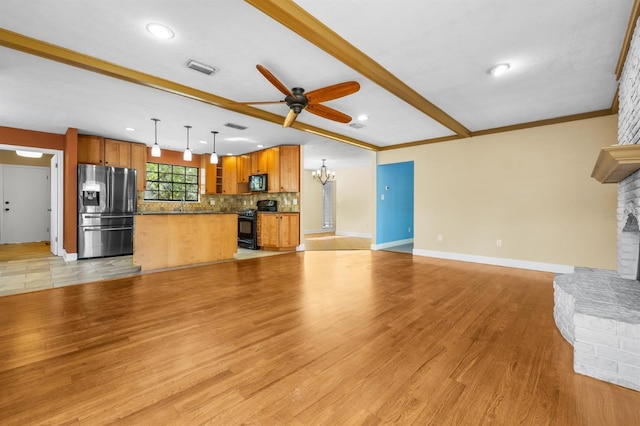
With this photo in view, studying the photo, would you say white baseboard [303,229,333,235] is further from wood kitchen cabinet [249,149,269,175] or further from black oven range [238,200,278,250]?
wood kitchen cabinet [249,149,269,175]

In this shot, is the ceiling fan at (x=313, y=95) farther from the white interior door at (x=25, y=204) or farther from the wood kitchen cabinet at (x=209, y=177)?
the white interior door at (x=25, y=204)

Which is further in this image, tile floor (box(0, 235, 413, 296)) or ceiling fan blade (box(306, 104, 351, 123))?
tile floor (box(0, 235, 413, 296))

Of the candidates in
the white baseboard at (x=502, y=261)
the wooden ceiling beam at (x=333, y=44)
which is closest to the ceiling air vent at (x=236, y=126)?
the wooden ceiling beam at (x=333, y=44)

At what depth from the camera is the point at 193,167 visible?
26.8ft

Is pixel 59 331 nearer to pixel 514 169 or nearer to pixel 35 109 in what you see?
pixel 35 109

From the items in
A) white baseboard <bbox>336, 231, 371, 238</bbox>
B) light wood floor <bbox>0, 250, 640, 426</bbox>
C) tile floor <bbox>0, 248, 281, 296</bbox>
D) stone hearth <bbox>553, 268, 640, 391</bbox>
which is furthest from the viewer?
white baseboard <bbox>336, 231, 371, 238</bbox>

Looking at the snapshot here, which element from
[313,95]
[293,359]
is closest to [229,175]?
[313,95]

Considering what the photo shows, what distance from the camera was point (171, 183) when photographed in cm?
778

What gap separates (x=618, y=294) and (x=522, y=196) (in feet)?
10.6

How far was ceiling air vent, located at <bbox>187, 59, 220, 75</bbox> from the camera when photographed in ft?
9.89

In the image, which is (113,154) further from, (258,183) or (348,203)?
(348,203)

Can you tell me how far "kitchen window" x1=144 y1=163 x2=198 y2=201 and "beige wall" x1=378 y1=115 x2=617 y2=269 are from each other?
20.3ft

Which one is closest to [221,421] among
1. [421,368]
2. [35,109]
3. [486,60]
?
[421,368]

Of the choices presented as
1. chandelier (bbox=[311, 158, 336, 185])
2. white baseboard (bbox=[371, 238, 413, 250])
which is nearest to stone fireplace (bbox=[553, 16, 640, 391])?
white baseboard (bbox=[371, 238, 413, 250])
